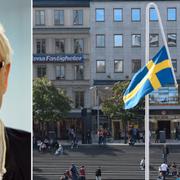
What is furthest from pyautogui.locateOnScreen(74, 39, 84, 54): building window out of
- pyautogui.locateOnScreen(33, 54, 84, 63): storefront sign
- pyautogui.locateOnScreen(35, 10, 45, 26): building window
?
pyautogui.locateOnScreen(35, 10, 45, 26): building window

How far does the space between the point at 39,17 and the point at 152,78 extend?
1427 inches

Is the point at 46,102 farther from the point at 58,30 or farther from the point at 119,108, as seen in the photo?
the point at 58,30

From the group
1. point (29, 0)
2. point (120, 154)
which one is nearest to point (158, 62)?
point (29, 0)

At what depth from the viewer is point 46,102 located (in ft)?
115

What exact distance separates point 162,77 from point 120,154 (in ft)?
70.7

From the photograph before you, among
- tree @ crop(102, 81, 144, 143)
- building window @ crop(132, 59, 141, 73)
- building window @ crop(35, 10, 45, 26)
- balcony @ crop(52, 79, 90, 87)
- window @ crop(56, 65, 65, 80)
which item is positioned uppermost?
building window @ crop(35, 10, 45, 26)

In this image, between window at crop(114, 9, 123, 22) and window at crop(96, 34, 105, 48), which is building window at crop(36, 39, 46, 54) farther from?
window at crop(114, 9, 123, 22)

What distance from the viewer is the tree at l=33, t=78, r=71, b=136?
3497 centimetres

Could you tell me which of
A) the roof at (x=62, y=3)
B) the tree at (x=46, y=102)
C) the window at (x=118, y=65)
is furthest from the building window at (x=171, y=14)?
the tree at (x=46, y=102)

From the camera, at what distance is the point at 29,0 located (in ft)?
19.5

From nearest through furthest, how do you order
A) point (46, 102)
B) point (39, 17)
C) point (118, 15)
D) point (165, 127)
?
point (46, 102), point (165, 127), point (118, 15), point (39, 17)

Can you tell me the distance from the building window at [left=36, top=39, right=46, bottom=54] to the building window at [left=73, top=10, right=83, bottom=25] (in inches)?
108

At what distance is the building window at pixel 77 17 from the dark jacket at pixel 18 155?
38574 mm

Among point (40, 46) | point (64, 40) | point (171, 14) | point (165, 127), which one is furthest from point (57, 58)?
point (165, 127)
